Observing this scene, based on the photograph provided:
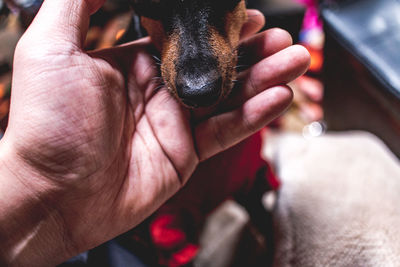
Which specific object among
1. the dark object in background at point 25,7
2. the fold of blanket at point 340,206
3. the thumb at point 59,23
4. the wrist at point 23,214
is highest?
the thumb at point 59,23

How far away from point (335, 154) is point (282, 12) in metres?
1.15

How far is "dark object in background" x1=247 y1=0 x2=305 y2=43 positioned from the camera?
2189mm

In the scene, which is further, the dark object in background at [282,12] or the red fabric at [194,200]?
the dark object in background at [282,12]

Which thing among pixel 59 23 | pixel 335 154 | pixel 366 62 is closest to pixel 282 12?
pixel 366 62

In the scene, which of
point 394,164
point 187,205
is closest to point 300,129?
point 394,164

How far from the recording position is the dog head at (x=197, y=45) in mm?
853

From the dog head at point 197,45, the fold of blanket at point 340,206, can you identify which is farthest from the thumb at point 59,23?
the fold of blanket at point 340,206

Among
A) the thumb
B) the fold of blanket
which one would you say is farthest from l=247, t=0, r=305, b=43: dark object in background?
the thumb

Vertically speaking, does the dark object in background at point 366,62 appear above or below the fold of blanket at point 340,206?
above

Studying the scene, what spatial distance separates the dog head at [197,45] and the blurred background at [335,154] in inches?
16.9

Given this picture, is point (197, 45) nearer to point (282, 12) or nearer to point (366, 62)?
point (366, 62)

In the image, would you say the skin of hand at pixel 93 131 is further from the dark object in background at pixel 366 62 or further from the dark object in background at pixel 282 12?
the dark object in background at pixel 282 12

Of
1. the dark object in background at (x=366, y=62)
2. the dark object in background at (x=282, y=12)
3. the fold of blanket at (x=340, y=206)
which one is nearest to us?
the fold of blanket at (x=340, y=206)

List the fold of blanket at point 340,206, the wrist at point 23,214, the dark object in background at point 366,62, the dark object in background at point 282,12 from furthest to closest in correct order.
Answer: the dark object in background at point 282,12
the dark object in background at point 366,62
the fold of blanket at point 340,206
the wrist at point 23,214
